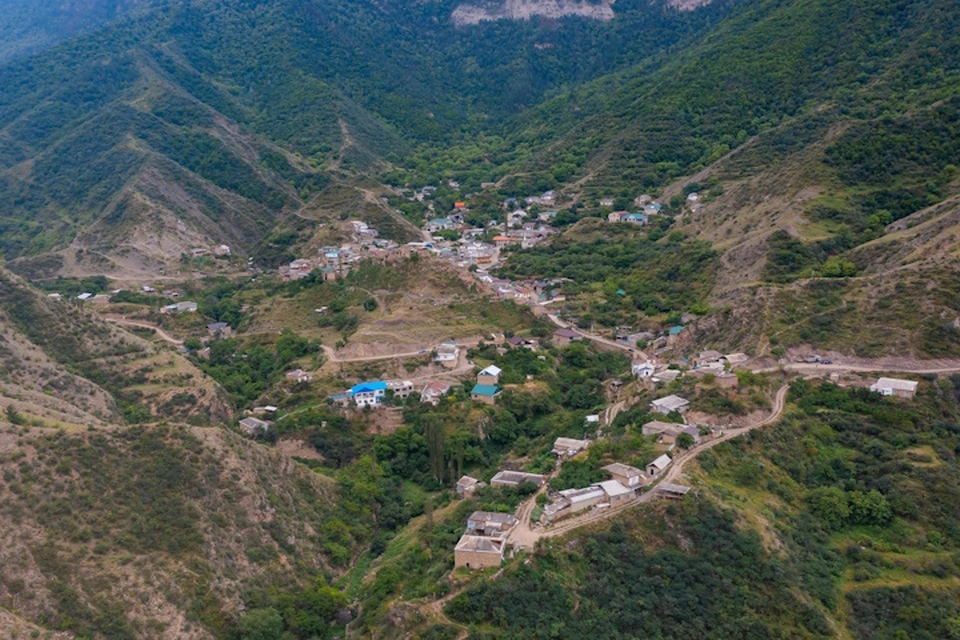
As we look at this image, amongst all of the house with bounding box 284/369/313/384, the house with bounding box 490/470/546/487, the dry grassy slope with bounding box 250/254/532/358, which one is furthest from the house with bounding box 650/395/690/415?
the house with bounding box 284/369/313/384

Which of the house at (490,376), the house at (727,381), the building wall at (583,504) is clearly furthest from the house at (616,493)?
the house at (490,376)

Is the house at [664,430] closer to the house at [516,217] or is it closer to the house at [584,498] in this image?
the house at [584,498]

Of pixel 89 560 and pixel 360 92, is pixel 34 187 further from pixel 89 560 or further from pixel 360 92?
pixel 89 560

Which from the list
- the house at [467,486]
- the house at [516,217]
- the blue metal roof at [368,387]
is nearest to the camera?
the house at [467,486]

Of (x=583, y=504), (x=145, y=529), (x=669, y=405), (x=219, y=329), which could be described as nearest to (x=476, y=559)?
(x=583, y=504)

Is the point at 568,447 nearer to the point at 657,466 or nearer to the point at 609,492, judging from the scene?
the point at 657,466

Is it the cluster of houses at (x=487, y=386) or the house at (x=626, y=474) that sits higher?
the house at (x=626, y=474)

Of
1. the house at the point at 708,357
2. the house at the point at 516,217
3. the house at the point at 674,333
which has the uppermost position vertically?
the house at the point at 708,357

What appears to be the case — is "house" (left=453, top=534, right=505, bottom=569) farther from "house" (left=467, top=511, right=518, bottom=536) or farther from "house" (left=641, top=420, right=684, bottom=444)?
"house" (left=641, top=420, right=684, bottom=444)
